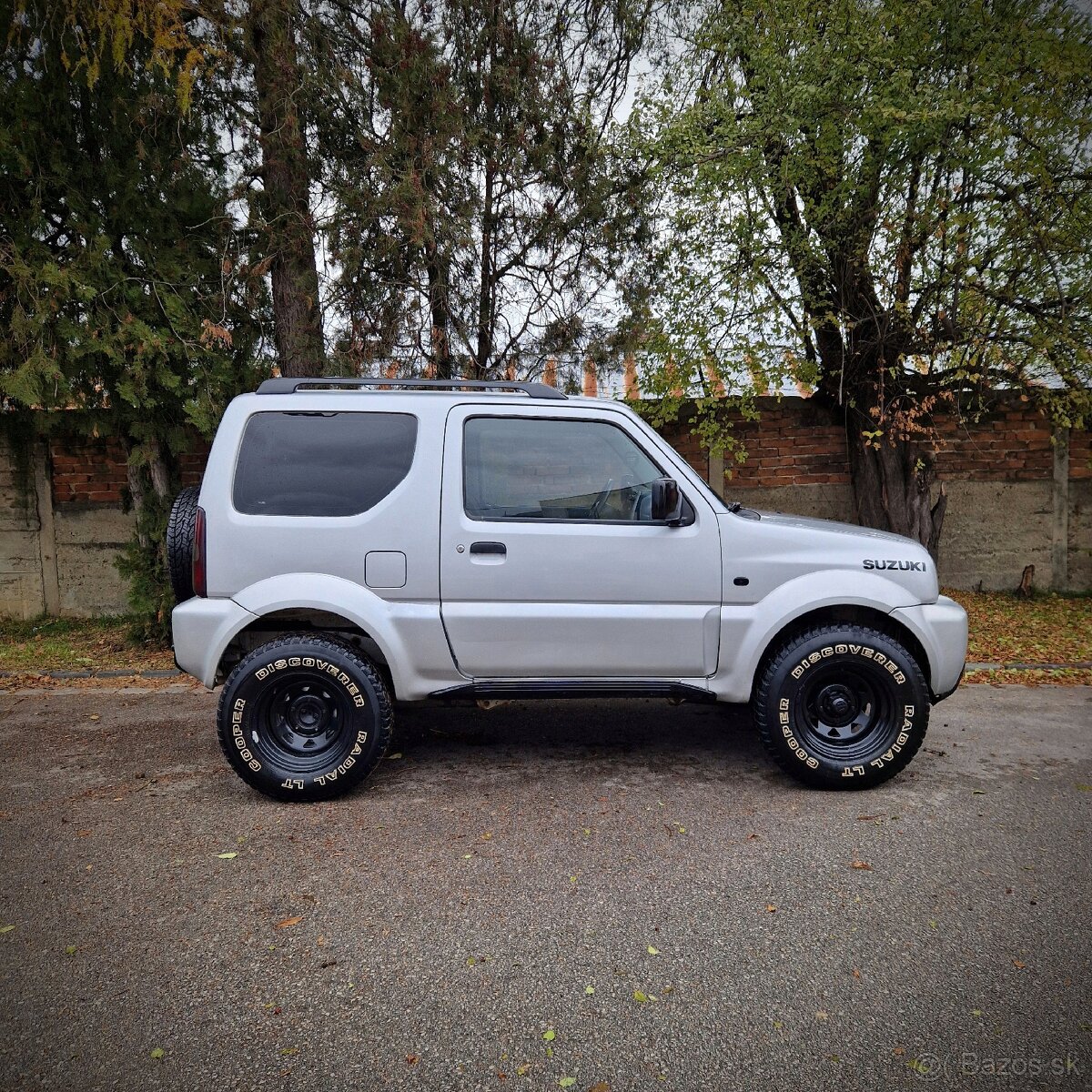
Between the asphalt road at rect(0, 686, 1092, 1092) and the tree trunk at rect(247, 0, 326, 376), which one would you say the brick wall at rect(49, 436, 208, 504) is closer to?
Answer: the tree trunk at rect(247, 0, 326, 376)

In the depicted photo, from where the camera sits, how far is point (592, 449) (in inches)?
163

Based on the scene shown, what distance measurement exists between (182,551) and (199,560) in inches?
8.0

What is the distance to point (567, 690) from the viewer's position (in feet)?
13.3

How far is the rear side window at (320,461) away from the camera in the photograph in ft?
13.2

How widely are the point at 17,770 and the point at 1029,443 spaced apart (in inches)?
391

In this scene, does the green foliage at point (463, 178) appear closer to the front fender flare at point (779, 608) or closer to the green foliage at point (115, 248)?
the green foliage at point (115, 248)

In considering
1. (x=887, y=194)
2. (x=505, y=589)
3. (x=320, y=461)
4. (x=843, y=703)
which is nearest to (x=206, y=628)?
(x=320, y=461)

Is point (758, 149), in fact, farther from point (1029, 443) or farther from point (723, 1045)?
point (723, 1045)

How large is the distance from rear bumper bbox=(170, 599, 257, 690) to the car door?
3.44ft

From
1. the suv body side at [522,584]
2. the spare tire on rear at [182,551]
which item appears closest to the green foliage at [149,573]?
the spare tire on rear at [182,551]

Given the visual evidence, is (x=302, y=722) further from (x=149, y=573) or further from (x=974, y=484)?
(x=974, y=484)

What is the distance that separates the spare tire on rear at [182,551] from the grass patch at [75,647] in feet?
10.3

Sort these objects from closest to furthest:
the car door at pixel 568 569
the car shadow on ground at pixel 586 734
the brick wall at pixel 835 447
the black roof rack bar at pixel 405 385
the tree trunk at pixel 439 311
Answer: the car door at pixel 568 569 → the black roof rack bar at pixel 405 385 → the car shadow on ground at pixel 586 734 → the tree trunk at pixel 439 311 → the brick wall at pixel 835 447

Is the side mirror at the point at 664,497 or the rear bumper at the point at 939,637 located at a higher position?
the side mirror at the point at 664,497
